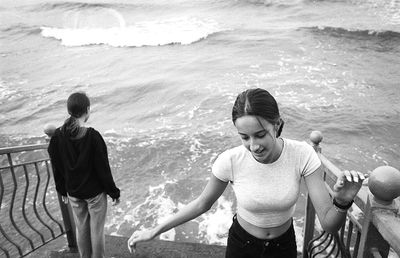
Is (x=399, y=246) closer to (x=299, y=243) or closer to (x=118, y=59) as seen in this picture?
(x=299, y=243)

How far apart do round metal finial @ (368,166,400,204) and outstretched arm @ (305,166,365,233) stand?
9 centimetres

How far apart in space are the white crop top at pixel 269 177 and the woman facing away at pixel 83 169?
1.59 m

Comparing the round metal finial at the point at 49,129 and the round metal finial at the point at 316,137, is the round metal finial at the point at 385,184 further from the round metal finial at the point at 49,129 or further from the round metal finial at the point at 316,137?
the round metal finial at the point at 49,129

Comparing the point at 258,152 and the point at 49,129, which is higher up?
the point at 258,152

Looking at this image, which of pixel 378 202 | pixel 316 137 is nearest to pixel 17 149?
pixel 316 137

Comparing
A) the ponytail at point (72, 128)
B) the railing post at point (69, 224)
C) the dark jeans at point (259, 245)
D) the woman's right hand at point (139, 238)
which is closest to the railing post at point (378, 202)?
the dark jeans at point (259, 245)

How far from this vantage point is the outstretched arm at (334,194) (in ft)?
5.73

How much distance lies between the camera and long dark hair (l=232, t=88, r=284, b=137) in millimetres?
1996

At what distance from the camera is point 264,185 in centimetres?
214

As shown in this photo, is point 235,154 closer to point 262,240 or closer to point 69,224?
point 262,240

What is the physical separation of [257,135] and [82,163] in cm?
196

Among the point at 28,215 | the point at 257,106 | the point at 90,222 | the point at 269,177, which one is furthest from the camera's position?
the point at 28,215

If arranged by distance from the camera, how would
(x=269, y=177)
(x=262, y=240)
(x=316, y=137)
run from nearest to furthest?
(x=269, y=177) < (x=262, y=240) < (x=316, y=137)

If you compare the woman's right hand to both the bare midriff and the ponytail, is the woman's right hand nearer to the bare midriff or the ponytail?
the bare midriff
